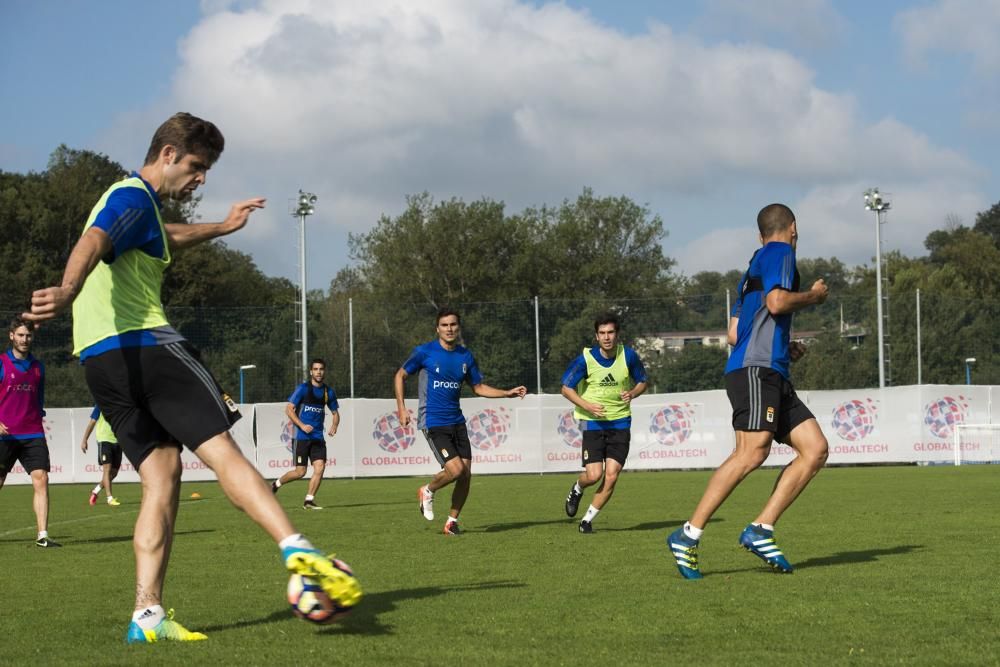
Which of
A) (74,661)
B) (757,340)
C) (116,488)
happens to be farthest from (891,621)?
(116,488)

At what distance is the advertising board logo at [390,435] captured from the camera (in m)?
26.9

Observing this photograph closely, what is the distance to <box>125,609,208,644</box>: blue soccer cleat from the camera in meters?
4.96

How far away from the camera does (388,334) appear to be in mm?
32188

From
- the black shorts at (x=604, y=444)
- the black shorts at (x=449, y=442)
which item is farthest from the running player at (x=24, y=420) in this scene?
the black shorts at (x=604, y=444)

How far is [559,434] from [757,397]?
20427 millimetres

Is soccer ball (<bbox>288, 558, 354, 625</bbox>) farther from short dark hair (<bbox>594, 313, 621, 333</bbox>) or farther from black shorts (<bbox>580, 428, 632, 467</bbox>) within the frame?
short dark hair (<bbox>594, 313, 621, 333</bbox>)

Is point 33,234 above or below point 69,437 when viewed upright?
above

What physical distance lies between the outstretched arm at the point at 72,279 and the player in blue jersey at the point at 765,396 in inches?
143

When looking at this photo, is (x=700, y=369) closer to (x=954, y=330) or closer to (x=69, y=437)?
(x=954, y=330)

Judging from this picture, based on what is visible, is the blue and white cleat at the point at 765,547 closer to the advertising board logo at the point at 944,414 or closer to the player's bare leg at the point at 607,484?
the player's bare leg at the point at 607,484

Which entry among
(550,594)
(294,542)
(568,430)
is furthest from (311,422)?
(294,542)

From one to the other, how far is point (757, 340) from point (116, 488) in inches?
776

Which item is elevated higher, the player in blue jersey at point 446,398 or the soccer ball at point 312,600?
the player in blue jersey at point 446,398

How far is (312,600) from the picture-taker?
14.8ft
